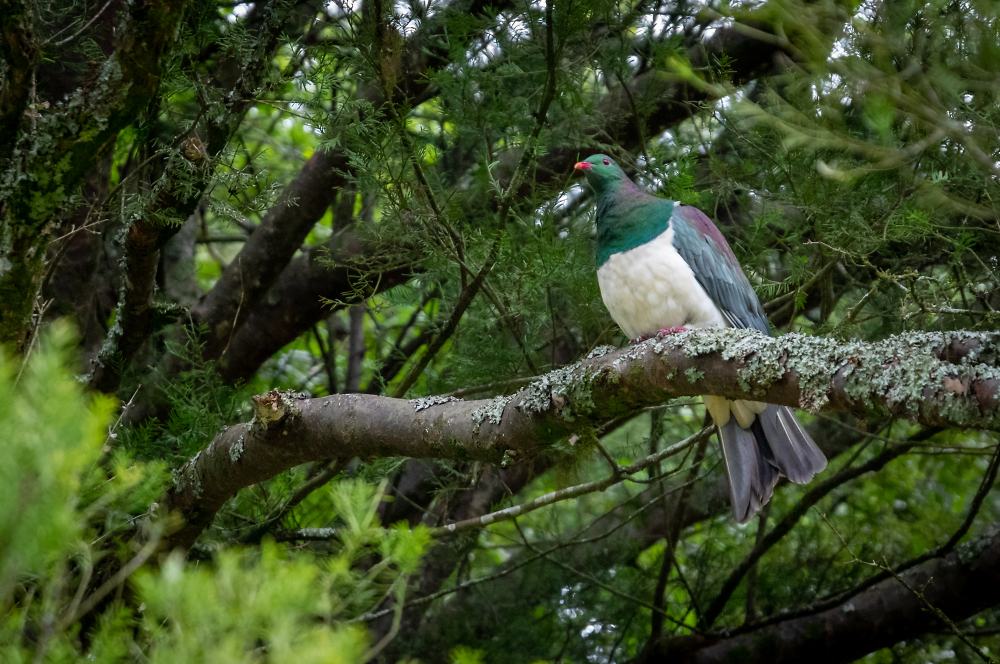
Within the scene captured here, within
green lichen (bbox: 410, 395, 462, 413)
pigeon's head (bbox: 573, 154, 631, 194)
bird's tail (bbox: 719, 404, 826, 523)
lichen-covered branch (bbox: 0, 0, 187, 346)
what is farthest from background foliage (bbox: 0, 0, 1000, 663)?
→ green lichen (bbox: 410, 395, 462, 413)

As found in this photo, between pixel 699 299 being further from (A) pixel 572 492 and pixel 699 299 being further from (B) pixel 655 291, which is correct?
(A) pixel 572 492

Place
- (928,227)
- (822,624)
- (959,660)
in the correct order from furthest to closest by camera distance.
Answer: (959,660)
(822,624)
(928,227)

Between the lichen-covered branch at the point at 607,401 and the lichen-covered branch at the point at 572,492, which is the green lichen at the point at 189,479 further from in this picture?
the lichen-covered branch at the point at 572,492

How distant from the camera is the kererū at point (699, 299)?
247 cm

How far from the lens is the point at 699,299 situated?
8.67 feet

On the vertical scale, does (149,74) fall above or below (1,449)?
above

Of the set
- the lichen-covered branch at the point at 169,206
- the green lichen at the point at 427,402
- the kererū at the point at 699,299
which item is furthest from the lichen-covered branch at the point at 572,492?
the lichen-covered branch at the point at 169,206

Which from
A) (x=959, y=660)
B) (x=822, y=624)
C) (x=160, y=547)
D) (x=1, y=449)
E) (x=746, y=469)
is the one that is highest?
(x=1, y=449)

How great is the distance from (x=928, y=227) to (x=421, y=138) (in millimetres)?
1569

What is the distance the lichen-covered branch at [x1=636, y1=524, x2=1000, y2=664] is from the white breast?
1508 millimetres

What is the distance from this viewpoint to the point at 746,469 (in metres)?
2.50

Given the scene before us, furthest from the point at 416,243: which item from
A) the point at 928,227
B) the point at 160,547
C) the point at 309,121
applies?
the point at 928,227

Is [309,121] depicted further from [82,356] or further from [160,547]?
[82,356]

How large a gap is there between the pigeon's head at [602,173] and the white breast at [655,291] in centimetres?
34
